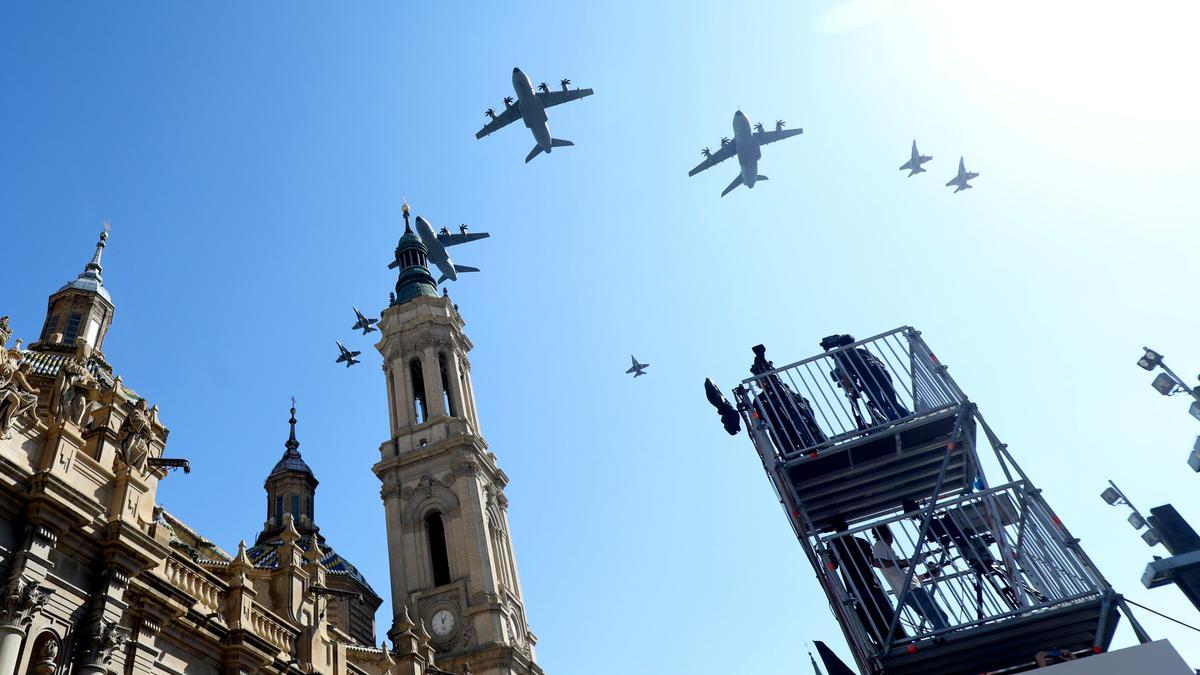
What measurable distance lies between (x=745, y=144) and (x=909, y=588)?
1320 inches

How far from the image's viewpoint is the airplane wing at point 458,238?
53125 mm

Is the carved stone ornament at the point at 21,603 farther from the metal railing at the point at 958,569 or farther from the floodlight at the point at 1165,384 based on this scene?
the floodlight at the point at 1165,384

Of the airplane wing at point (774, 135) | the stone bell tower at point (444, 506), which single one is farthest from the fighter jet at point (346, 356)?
the airplane wing at point (774, 135)

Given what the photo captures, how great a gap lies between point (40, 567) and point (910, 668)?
1371 cm

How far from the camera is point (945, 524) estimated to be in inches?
553

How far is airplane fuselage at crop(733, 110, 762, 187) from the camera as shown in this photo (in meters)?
42.8

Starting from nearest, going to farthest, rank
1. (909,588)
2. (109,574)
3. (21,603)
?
(909,588), (21,603), (109,574)

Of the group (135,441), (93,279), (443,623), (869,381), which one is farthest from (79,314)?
(869,381)

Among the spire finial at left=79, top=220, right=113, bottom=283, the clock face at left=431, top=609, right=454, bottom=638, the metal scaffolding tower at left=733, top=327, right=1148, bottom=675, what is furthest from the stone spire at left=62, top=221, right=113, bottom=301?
the metal scaffolding tower at left=733, top=327, right=1148, bottom=675

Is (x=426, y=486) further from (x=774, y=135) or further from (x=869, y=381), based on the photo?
(x=869, y=381)

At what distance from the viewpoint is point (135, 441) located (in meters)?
18.3

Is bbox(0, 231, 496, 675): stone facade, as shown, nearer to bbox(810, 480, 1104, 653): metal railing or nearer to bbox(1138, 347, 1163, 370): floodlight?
bbox(810, 480, 1104, 653): metal railing

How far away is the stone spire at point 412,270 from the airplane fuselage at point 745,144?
2002 cm

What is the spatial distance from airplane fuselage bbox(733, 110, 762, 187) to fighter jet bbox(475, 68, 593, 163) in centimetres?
773
